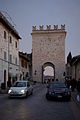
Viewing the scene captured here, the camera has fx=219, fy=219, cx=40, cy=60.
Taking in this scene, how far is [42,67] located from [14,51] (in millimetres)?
26004

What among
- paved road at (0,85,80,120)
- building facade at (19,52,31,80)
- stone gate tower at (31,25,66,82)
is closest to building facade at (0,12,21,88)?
building facade at (19,52,31,80)

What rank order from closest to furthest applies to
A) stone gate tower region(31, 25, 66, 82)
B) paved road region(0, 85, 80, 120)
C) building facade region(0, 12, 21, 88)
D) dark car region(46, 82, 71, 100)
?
1. paved road region(0, 85, 80, 120)
2. dark car region(46, 82, 71, 100)
3. building facade region(0, 12, 21, 88)
4. stone gate tower region(31, 25, 66, 82)

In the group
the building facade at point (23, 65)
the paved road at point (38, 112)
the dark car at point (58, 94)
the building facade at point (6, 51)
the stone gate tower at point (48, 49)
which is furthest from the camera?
the stone gate tower at point (48, 49)

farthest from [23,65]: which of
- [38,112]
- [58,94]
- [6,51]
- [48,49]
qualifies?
[38,112]

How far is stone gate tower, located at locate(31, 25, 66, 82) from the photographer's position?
63.2 meters

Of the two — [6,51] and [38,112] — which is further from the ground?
[6,51]

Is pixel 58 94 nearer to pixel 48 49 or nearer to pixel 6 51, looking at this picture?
pixel 6 51

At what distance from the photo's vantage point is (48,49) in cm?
6391

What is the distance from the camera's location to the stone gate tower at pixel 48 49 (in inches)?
2490

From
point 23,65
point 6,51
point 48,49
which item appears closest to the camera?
point 6,51

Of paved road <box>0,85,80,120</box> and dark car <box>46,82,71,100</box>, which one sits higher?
dark car <box>46,82,71,100</box>

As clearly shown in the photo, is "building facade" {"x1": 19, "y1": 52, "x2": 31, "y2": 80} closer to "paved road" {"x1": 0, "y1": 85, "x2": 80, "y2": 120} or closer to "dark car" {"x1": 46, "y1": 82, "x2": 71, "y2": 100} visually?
"dark car" {"x1": 46, "y1": 82, "x2": 71, "y2": 100}

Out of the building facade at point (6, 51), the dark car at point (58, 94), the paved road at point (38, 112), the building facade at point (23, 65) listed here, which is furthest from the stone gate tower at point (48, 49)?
the paved road at point (38, 112)

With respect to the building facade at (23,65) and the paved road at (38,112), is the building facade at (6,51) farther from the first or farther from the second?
the paved road at (38,112)
